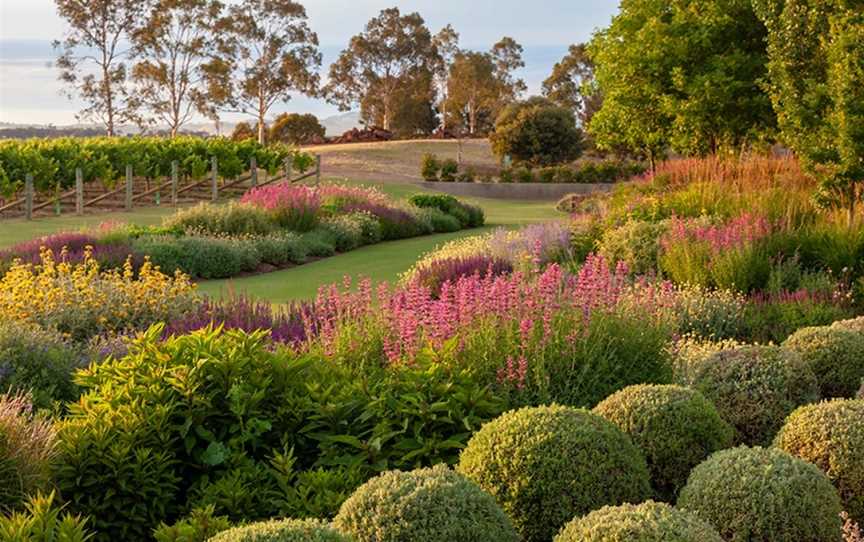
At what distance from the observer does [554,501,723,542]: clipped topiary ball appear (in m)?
3.52

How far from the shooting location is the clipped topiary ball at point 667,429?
509 cm

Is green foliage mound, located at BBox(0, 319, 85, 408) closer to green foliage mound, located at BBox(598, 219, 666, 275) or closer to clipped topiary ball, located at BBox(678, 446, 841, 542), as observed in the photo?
clipped topiary ball, located at BBox(678, 446, 841, 542)

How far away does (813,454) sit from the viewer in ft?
16.9

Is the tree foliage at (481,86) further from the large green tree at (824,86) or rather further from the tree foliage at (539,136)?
the large green tree at (824,86)

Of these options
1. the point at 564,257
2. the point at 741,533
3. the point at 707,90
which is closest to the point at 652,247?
the point at 564,257

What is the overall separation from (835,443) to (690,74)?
20.2 m

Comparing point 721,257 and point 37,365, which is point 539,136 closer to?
point 721,257

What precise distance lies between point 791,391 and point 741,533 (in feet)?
7.61

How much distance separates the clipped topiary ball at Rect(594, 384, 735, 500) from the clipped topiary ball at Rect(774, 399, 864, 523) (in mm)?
397

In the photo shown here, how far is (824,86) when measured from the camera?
14.7 meters

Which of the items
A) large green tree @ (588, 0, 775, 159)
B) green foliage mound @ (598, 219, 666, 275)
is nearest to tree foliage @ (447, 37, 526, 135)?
large green tree @ (588, 0, 775, 159)

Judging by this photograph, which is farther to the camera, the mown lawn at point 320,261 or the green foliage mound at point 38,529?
the mown lawn at point 320,261

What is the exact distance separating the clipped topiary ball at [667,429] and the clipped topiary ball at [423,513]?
1.39m

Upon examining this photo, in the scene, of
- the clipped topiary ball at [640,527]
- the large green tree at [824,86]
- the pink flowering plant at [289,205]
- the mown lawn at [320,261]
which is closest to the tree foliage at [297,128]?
the mown lawn at [320,261]
